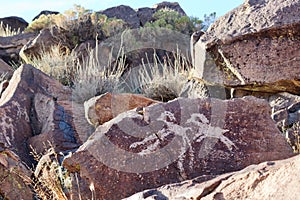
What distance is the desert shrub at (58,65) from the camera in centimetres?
1041

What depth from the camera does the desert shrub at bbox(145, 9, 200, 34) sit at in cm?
1385

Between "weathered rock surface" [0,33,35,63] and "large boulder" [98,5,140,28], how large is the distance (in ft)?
8.36

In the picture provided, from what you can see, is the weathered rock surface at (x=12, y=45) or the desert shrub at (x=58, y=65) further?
the weathered rock surface at (x=12, y=45)

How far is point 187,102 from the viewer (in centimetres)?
423

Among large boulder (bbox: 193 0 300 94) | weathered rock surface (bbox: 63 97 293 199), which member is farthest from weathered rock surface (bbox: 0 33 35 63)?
weathered rock surface (bbox: 63 97 293 199)

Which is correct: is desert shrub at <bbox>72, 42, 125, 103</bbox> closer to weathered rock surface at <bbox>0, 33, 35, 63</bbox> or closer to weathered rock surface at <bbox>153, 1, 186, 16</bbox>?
weathered rock surface at <bbox>0, 33, 35, 63</bbox>

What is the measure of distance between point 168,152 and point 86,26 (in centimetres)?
947

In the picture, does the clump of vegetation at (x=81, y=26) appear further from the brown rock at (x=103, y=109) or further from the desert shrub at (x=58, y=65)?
the brown rock at (x=103, y=109)

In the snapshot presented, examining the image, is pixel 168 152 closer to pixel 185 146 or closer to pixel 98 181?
pixel 185 146

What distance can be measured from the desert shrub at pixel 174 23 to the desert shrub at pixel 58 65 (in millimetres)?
2914

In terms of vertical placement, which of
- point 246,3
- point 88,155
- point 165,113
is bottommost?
point 88,155

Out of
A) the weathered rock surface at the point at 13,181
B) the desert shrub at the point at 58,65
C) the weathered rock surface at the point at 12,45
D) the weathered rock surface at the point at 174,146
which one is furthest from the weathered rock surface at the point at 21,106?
the weathered rock surface at the point at 12,45

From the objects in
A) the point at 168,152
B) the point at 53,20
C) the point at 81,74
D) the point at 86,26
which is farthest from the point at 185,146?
the point at 53,20

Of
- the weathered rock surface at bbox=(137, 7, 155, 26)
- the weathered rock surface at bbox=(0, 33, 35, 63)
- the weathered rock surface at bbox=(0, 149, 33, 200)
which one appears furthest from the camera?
the weathered rock surface at bbox=(137, 7, 155, 26)
